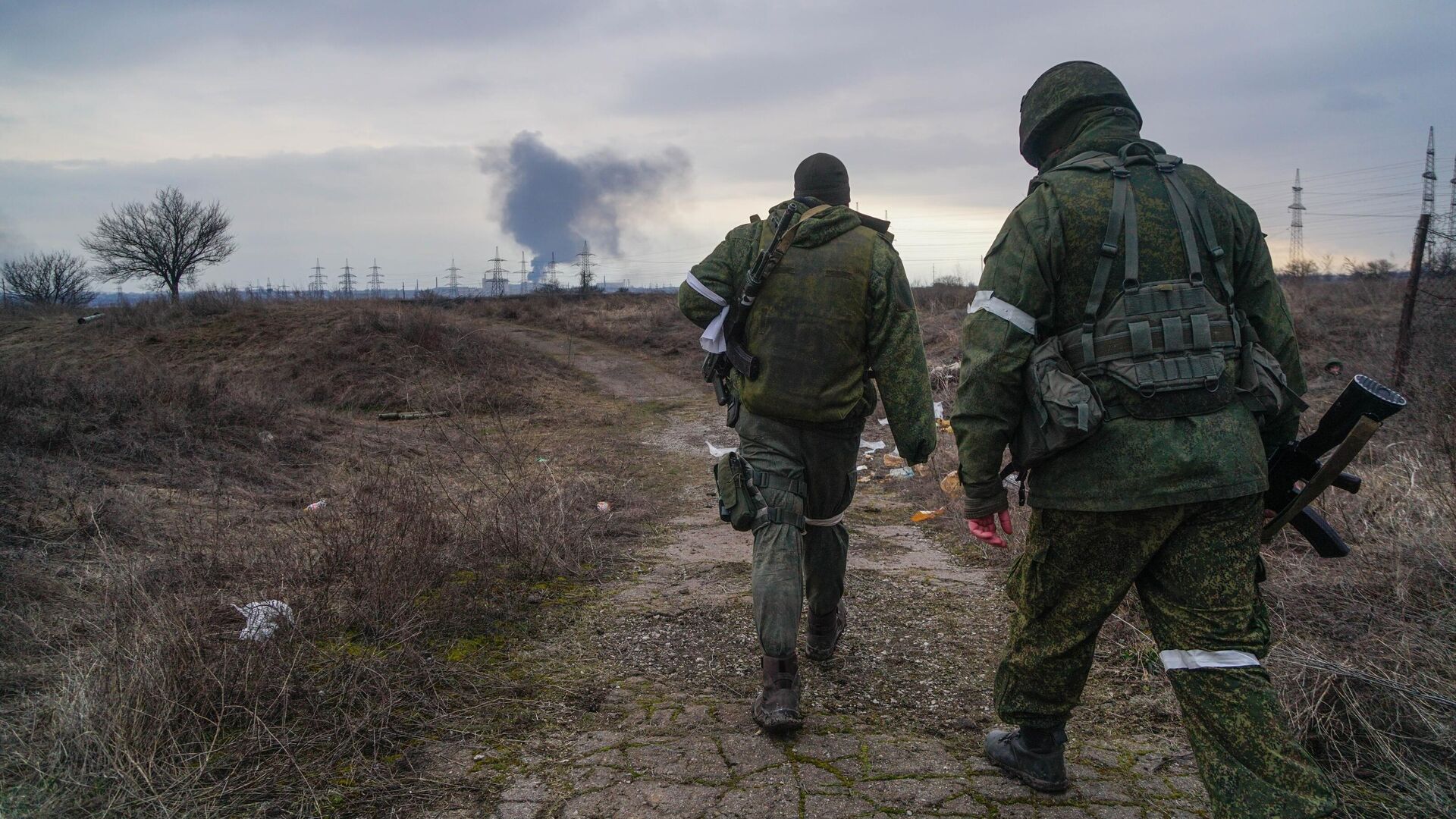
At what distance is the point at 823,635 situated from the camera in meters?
3.24

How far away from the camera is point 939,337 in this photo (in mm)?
16109

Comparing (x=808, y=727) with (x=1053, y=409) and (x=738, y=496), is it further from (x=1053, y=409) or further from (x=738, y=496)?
(x=1053, y=409)

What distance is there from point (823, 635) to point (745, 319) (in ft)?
4.08

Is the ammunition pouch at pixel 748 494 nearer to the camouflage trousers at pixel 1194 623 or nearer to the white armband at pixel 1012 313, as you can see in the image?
the camouflage trousers at pixel 1194 623

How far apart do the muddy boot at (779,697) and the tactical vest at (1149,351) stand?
3.57 feet

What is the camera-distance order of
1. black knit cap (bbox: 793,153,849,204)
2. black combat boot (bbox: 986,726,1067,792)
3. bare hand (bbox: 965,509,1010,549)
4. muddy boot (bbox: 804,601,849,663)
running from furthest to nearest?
1. muddy boot (bbox: 804,601,849,663)
2. black knit cap (bbox: 793,153,849,204)
3. black combat boot (bbox: 986,726,1067,792)
4. bare hand (bbox: 965,509,1010,549)

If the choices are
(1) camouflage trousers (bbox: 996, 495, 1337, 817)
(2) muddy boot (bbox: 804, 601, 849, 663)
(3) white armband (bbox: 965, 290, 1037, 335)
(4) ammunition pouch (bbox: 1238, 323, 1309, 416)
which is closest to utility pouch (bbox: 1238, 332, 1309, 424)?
(4) ammunition pouch (bbox: 1238, 323, 1309, 416)

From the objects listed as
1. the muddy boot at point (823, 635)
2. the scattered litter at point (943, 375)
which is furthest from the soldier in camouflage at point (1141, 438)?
the scattered litter at point (943, 375)

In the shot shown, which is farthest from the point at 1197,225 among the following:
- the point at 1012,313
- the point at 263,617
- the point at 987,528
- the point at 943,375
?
the point at 943,375

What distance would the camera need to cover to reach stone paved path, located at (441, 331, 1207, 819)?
226cm

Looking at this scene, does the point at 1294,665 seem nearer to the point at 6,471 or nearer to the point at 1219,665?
the point at 1219,665

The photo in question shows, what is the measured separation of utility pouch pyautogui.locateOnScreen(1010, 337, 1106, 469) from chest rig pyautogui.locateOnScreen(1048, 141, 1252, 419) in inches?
2.3

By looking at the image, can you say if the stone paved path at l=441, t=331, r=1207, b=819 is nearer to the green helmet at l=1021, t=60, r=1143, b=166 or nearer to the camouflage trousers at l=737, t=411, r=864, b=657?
the camouflage trousers at l=737, t=411, r=864, b=657

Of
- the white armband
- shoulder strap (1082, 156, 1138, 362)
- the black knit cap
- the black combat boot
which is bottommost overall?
the black combat boot
